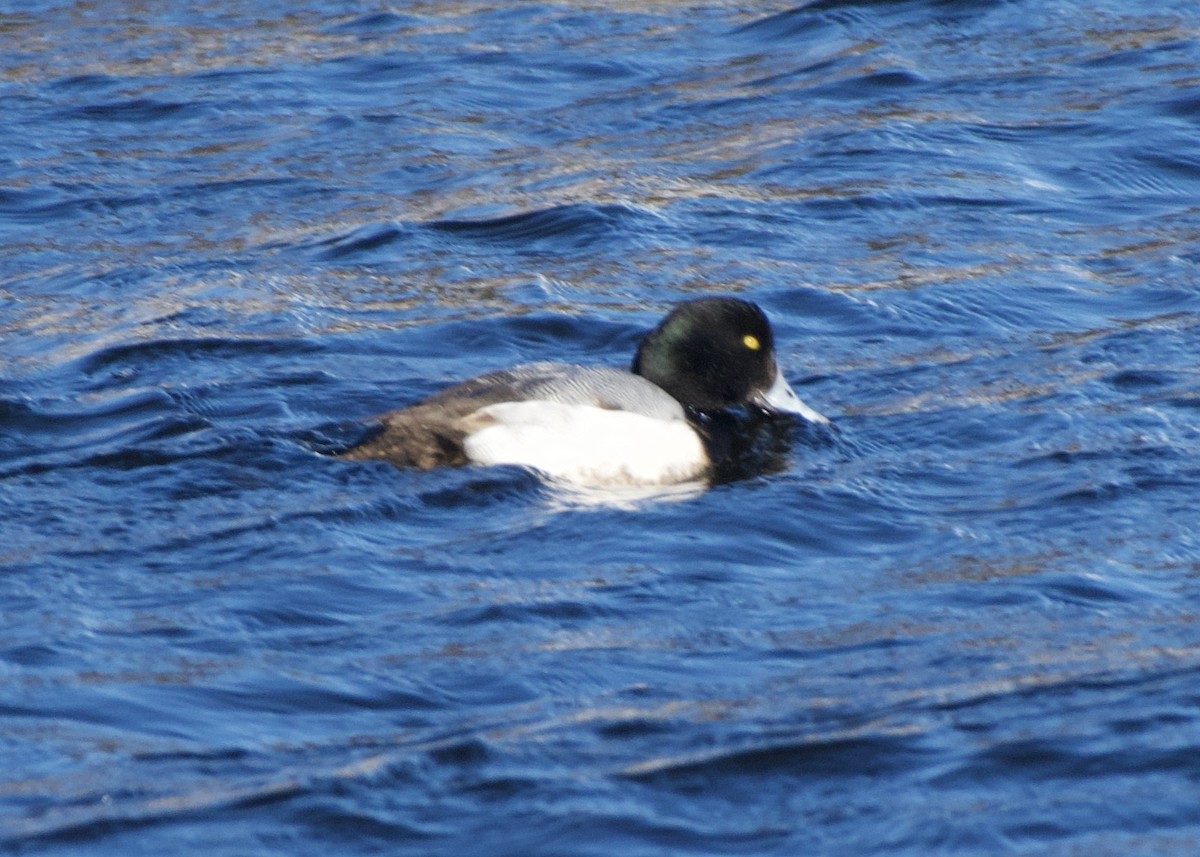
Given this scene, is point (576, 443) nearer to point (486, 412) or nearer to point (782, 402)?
point (486, 412)

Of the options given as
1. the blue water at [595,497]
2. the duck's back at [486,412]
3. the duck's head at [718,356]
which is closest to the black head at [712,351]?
the duck's head at [718,356]

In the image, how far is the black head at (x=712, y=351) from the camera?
8.57m

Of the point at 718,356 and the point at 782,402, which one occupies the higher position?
the point at 718,356

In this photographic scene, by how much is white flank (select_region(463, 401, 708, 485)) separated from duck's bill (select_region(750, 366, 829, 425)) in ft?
2.24

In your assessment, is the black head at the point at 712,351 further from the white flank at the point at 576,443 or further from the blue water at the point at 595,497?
the white flank at the point at 576,443

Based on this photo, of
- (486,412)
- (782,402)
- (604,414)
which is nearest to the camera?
(486,412)

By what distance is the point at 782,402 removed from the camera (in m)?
8.55

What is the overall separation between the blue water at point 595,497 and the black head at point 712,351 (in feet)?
1.47

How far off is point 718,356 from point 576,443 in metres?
1.08

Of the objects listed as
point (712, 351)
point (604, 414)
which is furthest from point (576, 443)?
point (712, 351)

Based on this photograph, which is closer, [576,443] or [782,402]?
[576,443]

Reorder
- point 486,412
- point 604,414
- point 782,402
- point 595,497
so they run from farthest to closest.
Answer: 1. point 782,402
2. point 604,414
3. point 486,412
4. point 595,497

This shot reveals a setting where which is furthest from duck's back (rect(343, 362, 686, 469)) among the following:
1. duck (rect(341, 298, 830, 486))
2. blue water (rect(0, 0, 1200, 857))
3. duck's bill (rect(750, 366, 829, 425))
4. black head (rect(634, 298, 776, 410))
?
duck's bill (rect(750, 366, 829, 425))

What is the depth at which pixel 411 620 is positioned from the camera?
20.5ft
